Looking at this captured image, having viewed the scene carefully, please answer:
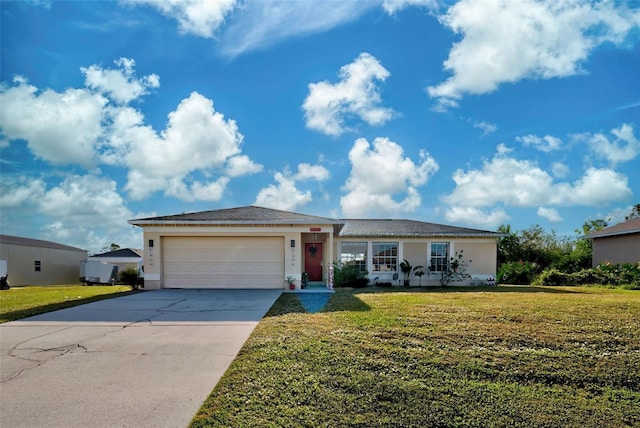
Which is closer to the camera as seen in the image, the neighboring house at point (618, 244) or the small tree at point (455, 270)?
the small tree at point (455, 270)

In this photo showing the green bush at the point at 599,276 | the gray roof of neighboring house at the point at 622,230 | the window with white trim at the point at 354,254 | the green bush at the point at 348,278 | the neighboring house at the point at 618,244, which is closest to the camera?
the green bush at the point at 348,278

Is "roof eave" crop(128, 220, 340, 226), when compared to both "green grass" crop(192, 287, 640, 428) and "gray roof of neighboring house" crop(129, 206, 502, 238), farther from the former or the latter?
"green grass" crop(192, 287, 640, 428)

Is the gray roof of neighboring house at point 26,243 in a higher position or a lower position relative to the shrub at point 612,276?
higher

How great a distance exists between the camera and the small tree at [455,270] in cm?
1795

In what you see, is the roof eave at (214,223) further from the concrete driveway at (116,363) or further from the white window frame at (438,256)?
the white window frame at (438,256)

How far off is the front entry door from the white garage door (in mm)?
2632

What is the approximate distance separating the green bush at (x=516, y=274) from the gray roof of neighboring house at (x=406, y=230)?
4574 millimetres

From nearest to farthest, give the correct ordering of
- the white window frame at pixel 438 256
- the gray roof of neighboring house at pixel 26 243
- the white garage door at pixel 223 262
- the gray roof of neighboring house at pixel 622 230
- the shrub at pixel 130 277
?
the white garage door at pixel 223 262 < the shrub at pixel 130 277 < the white window frame at pixel 438 256 < the gray roof of neighboring house at pixel 622 230 < the gray roof of neighboring house at pixel 26 243

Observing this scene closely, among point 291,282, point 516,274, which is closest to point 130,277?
point 291,282

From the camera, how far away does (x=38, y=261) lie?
107ft

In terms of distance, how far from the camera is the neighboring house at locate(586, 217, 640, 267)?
20397 mm

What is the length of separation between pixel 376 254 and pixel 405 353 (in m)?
12.4

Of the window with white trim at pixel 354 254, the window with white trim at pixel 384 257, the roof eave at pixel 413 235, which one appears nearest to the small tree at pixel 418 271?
the window with white trim at pixel 384 257

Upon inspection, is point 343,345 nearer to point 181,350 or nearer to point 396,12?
point 181,350
